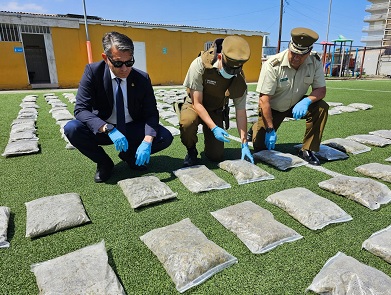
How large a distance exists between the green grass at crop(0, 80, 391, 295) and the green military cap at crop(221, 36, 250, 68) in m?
0.97

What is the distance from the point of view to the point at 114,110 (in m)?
2.31

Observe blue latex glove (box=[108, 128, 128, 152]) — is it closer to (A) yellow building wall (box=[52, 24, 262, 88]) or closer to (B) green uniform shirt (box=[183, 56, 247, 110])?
(B) green uniform shirt (box=[183, 56, 247, 110])

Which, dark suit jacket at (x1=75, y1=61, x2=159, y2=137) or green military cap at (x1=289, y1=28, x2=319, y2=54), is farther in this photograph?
green military cap at (x1=289, y1=28, x2=319, y2=54)

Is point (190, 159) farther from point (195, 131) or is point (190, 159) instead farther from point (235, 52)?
point (235, 52)

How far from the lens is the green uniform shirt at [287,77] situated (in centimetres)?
267

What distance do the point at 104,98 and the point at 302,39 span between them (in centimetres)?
177

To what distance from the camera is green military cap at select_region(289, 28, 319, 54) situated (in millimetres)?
2393

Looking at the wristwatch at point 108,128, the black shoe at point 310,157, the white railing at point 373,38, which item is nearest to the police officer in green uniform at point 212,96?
the black shoe at point 310,157

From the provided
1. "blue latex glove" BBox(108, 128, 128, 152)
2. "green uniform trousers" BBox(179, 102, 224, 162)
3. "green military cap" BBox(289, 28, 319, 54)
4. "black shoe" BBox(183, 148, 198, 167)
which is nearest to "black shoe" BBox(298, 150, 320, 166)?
"green uniform trousers" BBox(179, 102, 224, 162)

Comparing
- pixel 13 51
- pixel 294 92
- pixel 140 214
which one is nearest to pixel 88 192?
pixel 140 214

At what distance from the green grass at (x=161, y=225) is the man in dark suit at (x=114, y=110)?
1.00 ft

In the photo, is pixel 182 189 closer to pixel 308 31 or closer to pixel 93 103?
pixel 93 103

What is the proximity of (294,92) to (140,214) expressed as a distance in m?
1.94

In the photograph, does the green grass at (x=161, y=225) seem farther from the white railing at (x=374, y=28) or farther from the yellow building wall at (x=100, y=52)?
the white railing at (x=374, y=28)
